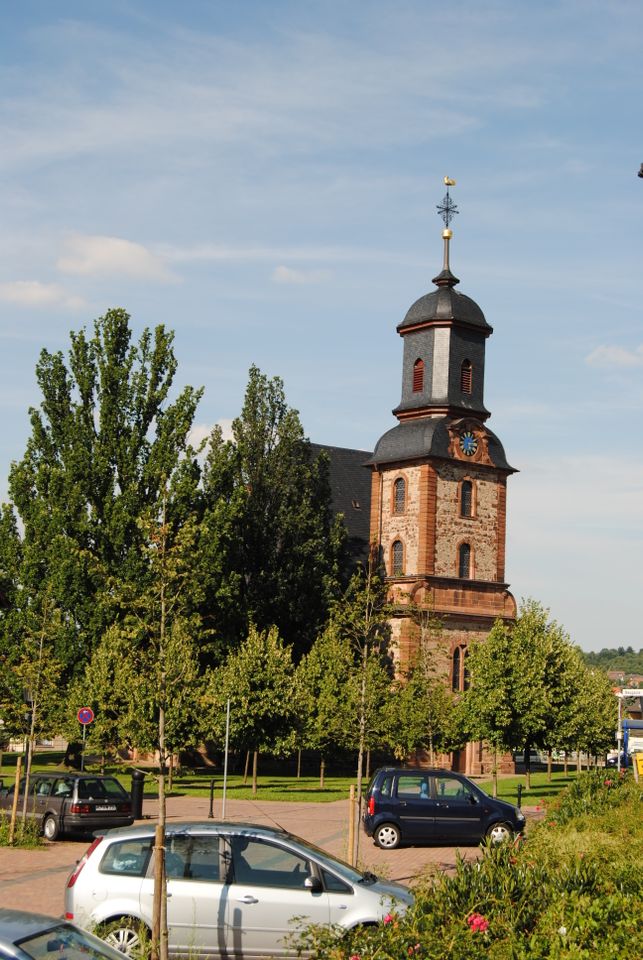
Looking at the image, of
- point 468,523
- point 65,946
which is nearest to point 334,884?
point 65,946

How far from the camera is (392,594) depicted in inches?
2014

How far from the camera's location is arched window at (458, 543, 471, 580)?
51.7m

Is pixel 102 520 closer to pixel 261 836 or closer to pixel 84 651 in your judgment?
pixel 84 651

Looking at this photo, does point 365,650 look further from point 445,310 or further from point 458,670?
point 445,310

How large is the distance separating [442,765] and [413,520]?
33.8 ft

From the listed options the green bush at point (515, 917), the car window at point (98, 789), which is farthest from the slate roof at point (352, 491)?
the green bush at point (515, 917)

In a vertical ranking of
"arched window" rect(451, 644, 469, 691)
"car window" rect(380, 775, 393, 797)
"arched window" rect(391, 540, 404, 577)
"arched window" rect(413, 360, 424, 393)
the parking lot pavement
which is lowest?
the parking lot pavement

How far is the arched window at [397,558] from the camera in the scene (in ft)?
169

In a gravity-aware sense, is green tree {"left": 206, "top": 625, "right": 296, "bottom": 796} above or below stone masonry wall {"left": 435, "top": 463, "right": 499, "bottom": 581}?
below

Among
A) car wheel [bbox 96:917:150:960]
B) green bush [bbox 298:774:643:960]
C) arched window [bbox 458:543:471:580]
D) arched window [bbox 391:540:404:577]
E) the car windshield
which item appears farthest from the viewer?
arched window [bbox 458:543:471:580]

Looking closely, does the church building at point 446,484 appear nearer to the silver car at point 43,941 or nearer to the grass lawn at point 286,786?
the grass lawn at point 286,786

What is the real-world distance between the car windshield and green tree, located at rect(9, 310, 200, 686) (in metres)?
33.4

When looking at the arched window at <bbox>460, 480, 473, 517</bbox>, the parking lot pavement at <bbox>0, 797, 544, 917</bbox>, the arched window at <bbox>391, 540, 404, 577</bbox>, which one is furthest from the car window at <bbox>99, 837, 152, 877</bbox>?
the arched window at <bbox>460, 480, 473, 517</bbox>

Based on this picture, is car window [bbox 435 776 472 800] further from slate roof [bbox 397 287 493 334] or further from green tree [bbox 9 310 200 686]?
slate roof [bbox 397 287 493 334]
